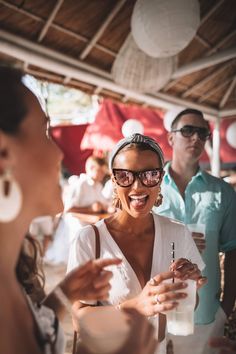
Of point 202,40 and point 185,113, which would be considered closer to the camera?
point 185,113

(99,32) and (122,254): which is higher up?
(99,32)

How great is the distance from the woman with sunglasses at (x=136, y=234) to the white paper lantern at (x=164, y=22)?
1.02 meters

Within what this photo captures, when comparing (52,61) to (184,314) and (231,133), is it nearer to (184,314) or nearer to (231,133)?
(184,314)

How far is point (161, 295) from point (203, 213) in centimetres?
Answer: 107

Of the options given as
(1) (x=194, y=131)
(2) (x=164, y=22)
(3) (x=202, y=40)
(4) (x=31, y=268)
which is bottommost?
(4) (x=31, y=268)

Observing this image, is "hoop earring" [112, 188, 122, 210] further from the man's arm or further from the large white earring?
the large white earring

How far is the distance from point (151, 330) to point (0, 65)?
816 millimetres

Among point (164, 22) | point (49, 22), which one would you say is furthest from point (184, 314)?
point (49, 22)

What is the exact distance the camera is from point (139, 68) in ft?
9.86

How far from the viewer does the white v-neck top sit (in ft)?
4.69

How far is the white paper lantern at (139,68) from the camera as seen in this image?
300 cm

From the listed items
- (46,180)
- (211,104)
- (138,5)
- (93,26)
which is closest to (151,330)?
(46,180)

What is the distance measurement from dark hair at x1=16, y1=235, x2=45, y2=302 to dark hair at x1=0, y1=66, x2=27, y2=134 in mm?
495

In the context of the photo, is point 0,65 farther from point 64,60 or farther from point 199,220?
point 64,60
